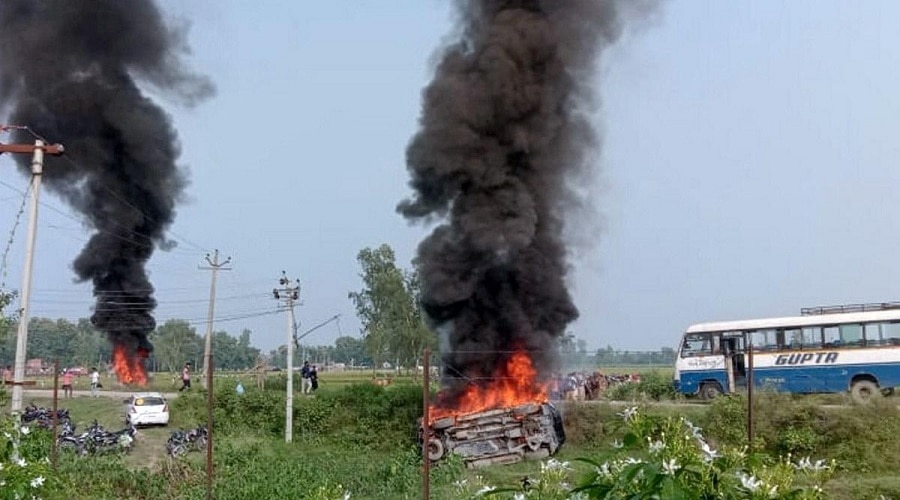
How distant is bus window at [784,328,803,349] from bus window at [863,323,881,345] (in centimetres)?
167

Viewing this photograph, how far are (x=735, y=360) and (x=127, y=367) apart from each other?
1054 inches

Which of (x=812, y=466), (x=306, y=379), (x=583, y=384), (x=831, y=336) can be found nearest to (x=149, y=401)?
(x=306, y=379)

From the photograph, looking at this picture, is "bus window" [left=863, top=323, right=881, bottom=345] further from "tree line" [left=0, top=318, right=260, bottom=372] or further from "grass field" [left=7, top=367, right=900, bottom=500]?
"tree line" [left=0, top=318, right=260, bottom=372]

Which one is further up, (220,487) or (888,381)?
(888,381)

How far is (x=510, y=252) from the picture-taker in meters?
23.6

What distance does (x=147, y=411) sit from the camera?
24000 millimetres

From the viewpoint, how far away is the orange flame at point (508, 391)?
20.8 meters

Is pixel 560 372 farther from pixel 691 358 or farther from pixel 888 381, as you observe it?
pixel 888 381

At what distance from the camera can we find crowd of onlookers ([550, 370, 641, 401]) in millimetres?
22375

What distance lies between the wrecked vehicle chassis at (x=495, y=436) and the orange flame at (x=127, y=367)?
22.7m

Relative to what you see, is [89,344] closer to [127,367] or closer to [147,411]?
[127,367]

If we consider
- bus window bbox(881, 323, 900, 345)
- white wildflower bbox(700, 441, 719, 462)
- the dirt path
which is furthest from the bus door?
white wildflower bbox(700, 441, 719, 462)

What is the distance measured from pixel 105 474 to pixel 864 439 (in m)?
16.1

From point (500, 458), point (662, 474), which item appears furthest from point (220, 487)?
point (662, 474)
